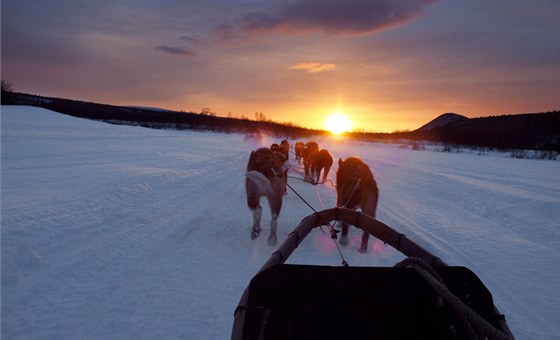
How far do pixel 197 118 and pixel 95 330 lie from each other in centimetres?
9211

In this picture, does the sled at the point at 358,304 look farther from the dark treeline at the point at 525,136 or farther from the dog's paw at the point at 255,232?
the dark treeline at the point at 525,136

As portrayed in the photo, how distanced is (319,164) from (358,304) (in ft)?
29.8

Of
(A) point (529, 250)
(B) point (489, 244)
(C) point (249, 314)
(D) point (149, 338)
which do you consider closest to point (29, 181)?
(D) point (149, 338)

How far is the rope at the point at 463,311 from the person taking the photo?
115 centimetres

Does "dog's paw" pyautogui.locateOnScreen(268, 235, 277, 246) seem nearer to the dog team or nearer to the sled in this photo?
the dog team

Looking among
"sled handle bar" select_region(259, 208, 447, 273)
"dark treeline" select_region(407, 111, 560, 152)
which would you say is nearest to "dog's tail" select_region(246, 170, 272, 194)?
"sled handle bar" select_region(259, 208, 447, 273)

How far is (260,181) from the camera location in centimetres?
461

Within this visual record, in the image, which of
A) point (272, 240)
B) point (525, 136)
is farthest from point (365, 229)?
point (525, 136)

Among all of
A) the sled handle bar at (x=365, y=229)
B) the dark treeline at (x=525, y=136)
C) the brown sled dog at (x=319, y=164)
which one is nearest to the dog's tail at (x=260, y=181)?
the sled handle bar at (x=365, y=229)

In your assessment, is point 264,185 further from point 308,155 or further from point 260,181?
point 308,155

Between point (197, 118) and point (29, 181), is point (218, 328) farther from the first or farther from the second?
point (197, 118)

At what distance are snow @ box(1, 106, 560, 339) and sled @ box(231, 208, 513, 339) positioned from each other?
128cm

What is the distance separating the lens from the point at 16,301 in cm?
280

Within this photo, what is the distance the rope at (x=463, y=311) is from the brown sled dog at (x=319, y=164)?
8.77 metres
